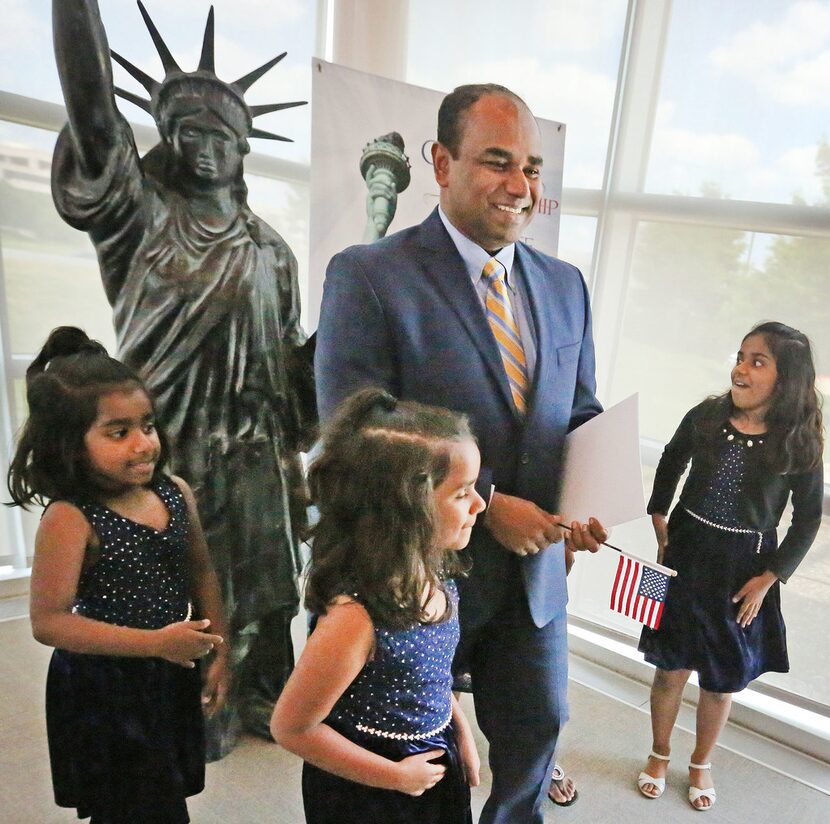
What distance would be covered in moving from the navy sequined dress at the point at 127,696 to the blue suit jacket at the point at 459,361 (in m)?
0.43

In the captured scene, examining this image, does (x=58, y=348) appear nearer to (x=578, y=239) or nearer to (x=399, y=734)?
(x=399, y=734)

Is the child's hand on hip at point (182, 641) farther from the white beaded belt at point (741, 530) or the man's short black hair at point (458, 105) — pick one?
the white beaded belt at point (741, 530)

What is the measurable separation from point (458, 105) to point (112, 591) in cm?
113

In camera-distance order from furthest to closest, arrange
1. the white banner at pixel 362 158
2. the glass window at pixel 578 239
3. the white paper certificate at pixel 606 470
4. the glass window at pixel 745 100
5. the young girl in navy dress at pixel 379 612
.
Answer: the glass window at pixel 578 239 → the glass window at pixel 745 100 → the white banner at pixel 362 158 → the white paper certificate at pixel 606 470 → the young girl in navy dress at pixel 379 612

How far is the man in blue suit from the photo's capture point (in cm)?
130

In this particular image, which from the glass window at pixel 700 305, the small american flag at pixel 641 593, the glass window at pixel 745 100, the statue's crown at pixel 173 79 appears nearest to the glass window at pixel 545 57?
the glass window at pixel 745 100

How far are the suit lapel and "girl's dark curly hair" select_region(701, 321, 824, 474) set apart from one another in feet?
2.96

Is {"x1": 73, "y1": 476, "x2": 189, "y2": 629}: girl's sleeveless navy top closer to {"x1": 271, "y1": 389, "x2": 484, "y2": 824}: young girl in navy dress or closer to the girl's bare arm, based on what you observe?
the girl's bare arm

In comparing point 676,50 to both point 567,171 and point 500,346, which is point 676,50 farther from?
point 500,346

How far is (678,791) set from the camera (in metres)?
2.05

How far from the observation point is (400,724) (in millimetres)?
1080

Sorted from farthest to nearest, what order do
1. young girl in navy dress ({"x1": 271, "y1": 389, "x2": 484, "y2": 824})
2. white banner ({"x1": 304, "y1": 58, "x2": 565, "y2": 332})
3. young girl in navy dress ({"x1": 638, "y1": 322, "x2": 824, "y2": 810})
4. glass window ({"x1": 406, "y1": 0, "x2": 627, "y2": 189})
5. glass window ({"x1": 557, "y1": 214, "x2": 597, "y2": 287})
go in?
1. glass window ({"x1": 557, "y1": 214, "x2": 597, "y2": 287})
2. glass window ({"x1": 406, "y1": 0, "x2": 627, "y2": 189})
3. young girl in navy dress ({"x1": 638, "y1": 322, "x2": 824, "y2": 810})
4. white banner ({"x1": 304, "y1": 58, "x2": 565, "y2": 332})
5. young girl in navy dress ({"x1": 271, "y1": 389, "x2": 484, "y2": 824})

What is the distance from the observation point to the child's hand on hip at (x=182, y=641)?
1.23 metres

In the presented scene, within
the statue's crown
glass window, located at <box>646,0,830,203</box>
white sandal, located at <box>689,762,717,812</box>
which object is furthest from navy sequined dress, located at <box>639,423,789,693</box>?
the statue's crown
